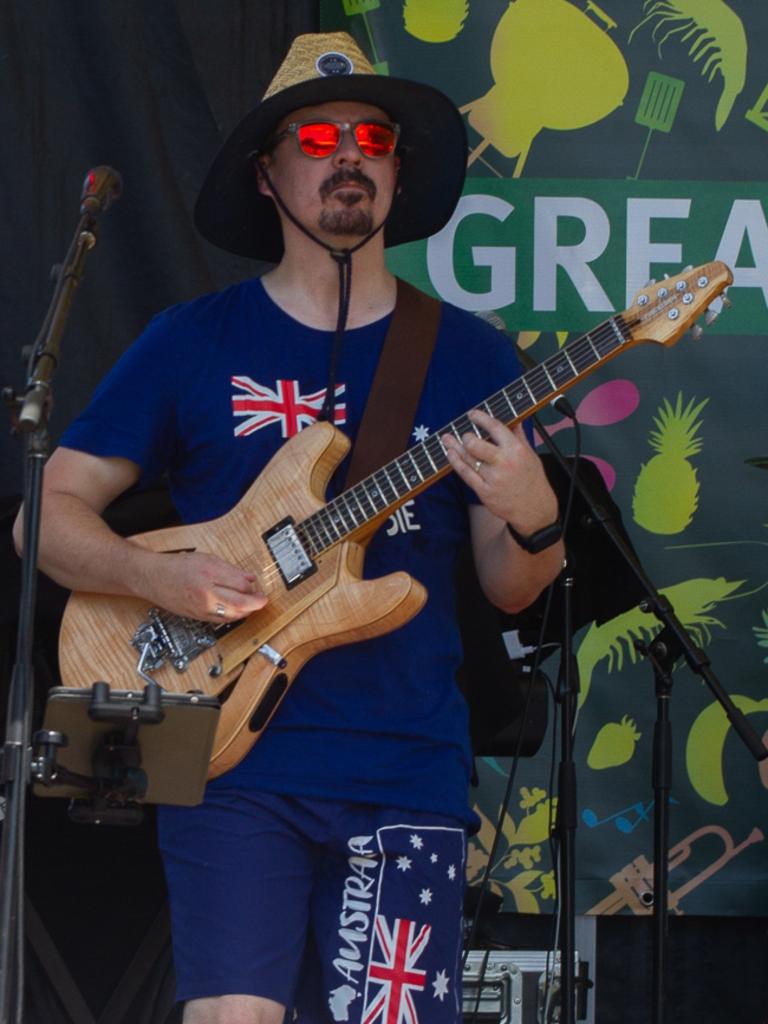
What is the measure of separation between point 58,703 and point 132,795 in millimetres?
183

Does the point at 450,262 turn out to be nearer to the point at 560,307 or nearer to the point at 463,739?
the point at 560,307

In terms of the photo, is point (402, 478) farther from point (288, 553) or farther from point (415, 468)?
point (288, 553)

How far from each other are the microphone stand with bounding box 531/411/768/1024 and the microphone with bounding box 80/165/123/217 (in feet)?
3.91

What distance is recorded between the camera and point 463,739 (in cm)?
301

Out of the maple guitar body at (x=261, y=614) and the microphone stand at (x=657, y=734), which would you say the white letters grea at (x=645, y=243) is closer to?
the microphone stand at (x=657, y=734)

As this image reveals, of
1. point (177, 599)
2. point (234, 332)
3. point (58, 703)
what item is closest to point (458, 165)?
point (234, 332)

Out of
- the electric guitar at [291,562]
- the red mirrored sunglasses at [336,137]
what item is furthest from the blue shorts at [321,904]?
the red mirrored sunglasses at [336,137]

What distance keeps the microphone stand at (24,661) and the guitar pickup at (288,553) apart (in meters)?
0.58

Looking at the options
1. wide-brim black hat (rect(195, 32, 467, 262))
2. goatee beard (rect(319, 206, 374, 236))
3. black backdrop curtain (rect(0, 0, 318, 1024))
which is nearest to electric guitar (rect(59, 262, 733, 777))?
goatee beard (rect(319, 206, 374, 236))

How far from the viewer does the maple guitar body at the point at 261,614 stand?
2881mm

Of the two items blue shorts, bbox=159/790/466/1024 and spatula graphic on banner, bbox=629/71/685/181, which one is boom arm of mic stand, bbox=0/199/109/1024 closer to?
blue shorts, bbox=159/790/466/1024

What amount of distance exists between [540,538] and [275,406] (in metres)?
0.55

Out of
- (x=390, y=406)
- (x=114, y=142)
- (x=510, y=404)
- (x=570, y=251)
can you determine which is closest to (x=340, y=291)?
(x=390, y=406)

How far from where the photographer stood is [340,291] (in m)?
→ 3.23
